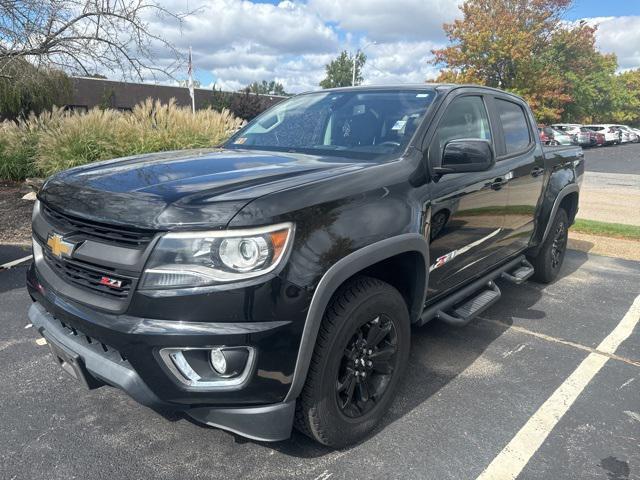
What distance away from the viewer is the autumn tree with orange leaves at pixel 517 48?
29828 mm

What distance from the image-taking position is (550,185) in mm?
4676

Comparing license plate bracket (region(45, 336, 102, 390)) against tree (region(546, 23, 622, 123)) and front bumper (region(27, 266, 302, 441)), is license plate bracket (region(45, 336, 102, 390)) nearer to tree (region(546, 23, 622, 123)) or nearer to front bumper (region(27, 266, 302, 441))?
front bumper (region(27, 266, 302, 441))

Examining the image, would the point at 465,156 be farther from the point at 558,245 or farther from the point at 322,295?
the point at 558,245

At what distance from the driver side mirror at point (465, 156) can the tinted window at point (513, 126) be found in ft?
4.26

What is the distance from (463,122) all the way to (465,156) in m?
0.77

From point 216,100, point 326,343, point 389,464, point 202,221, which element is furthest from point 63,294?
point 216,100

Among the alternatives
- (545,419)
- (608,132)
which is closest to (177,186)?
(545,419)

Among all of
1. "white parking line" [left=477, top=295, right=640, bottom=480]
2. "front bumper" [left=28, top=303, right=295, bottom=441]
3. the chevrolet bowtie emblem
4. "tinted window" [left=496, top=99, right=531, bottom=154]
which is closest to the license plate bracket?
"front bumper" [left=28, top=303, right=295, bottom=441]

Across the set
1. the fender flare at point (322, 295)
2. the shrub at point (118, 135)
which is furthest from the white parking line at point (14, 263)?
the fender flare at point (322, 295)

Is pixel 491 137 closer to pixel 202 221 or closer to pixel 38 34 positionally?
pixel 202 221

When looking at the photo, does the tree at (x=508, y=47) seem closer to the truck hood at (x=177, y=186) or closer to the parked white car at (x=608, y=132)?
the parked white car at (x=608, y=132)

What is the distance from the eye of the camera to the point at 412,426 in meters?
2.74

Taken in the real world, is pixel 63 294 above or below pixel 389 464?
above

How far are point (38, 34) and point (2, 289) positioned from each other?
519 cm
